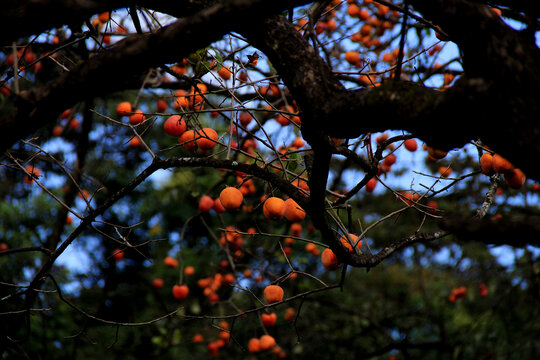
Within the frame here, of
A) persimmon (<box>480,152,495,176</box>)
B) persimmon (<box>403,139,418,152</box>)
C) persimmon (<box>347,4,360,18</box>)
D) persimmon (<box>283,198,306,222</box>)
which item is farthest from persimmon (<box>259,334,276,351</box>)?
persimmon (<box>347,4,360,18</box>)

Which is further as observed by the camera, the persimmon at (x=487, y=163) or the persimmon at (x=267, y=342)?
the persimmon at (x=267, y=342)

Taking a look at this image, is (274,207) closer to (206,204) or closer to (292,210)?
(292,210)

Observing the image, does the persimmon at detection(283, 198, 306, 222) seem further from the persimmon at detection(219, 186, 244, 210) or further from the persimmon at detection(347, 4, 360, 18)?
the persimmon at detection(347, 4, 360, 18)

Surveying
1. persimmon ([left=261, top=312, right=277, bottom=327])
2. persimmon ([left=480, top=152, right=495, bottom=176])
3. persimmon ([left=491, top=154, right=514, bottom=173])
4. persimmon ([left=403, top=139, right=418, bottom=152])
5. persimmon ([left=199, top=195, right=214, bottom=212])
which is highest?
persimmon ([left=403, top=139, right=418, bottom=152])

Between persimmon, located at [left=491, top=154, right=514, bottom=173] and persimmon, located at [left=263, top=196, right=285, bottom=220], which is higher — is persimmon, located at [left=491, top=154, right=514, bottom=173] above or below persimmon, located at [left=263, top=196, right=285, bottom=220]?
below

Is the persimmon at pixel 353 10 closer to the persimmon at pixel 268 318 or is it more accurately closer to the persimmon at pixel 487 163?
the persimmon at pixel 487 163

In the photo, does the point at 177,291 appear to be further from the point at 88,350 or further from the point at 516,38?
the point at 516,38

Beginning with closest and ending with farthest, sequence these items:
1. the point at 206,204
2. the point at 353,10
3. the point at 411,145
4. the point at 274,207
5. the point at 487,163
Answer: the point at 487,163
the point at 274,207
the point at 411,145
the point at 206,204
the point at 353,10

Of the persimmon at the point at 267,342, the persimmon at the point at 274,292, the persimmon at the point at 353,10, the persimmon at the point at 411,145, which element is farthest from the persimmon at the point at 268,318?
the persimmon at the point at 353,10

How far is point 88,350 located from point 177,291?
2.49 meters

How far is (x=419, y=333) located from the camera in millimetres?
6047

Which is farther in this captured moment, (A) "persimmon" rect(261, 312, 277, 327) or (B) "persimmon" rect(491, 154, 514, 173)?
(A) "persimmon" rect(261, 312, 277, 327)

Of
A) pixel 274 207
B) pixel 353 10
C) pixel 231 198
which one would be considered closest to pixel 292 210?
pixel 274 207

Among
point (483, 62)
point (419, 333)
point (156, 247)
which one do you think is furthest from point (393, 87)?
point (156, 247)
